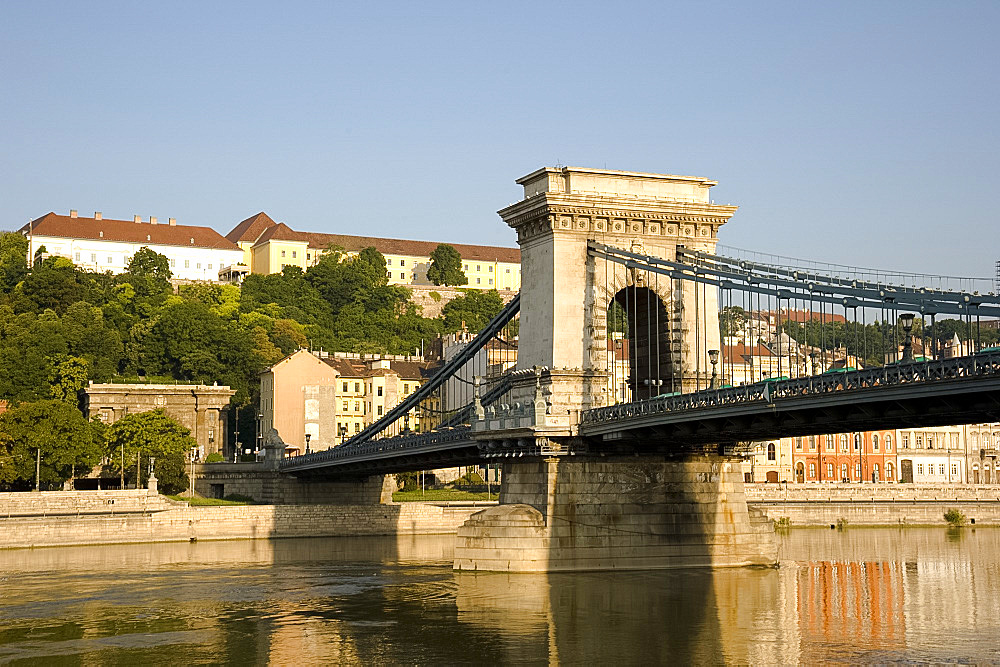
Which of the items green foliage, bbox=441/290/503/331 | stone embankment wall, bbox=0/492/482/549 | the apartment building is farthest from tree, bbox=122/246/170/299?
stone embankment wall, bbox=0/492/482/549

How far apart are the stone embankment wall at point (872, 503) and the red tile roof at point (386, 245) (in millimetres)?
95316

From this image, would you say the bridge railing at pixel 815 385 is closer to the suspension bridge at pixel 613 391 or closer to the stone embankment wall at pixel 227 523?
the suspension bridge at pixel 613 391

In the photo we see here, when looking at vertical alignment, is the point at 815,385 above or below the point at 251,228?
below

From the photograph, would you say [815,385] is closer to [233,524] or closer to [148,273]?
[233,524]

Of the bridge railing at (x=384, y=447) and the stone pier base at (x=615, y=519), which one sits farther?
the bridge railing at (x=384, y=447)

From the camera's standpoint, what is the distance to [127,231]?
526 ft

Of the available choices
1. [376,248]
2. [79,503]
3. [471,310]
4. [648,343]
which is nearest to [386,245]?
[376,248]

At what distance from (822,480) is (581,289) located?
53.3 metres

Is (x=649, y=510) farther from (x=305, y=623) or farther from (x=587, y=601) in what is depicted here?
(x=305, y=623)

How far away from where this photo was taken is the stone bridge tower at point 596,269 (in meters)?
48.5

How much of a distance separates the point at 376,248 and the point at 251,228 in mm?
15895

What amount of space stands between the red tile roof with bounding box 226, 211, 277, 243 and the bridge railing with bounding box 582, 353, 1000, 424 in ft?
440

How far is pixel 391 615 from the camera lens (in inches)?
1554

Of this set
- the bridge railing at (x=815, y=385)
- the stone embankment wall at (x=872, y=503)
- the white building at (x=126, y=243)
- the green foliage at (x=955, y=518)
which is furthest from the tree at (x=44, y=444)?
the white building at (x=126, y=243)
